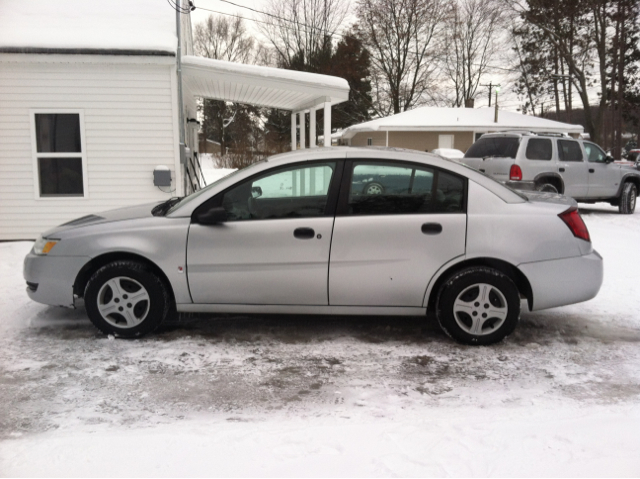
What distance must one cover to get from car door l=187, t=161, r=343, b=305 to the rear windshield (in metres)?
9.12

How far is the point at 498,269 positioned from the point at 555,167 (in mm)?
9582

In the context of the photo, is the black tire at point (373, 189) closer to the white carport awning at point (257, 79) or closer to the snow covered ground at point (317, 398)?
the snow covered ground at point (317, 398)

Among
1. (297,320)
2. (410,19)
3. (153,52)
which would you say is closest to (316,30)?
(410,19)

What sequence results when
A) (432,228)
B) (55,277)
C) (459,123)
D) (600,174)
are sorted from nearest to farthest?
(432,228) < (55,277) < (600,174) < (459,123)

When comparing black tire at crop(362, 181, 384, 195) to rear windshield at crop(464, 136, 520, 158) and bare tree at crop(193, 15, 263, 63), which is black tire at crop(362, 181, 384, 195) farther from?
bare tree at crop(193, 15, 263, 63)

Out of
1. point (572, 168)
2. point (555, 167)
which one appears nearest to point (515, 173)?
point (555, 167)

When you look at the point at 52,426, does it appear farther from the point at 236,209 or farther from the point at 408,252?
the point at 408,252

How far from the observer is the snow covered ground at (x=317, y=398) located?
3.00 meters

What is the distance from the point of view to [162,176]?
32.4 ft

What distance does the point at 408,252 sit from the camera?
15.2ft

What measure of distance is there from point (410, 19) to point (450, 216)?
4137 centimetres

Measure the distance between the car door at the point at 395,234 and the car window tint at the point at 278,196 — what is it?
20 centimetres

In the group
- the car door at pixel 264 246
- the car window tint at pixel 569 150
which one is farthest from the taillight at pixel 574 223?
the car window tint at pixel 569 150

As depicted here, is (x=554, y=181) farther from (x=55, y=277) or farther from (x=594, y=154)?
(x=55, y=277)
